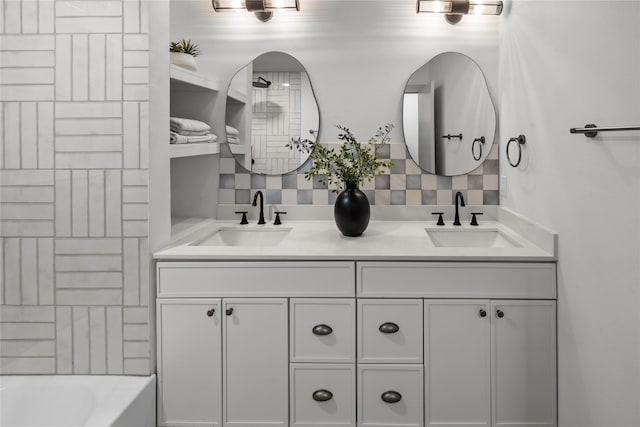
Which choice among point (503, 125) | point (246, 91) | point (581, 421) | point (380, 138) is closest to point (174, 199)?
point (246, 91)

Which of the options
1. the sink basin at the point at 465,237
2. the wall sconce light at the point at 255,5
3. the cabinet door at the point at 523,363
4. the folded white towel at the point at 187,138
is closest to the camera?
the cabinet door at the point at 523,363

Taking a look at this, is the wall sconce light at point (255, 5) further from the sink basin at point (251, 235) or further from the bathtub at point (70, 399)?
the bathtub at point (70, 399)

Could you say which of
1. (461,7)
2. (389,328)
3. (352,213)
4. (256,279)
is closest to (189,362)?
(256,279)

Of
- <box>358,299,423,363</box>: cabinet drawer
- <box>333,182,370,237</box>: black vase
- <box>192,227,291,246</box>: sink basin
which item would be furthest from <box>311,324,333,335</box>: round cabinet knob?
<box>192,227,291,246</box>: sink basin

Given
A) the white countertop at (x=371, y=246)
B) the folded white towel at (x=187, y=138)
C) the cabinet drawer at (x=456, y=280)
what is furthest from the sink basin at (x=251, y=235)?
the cabinet drawer at (x=456, y=280)

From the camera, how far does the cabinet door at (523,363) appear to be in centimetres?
214

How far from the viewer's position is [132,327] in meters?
2.18

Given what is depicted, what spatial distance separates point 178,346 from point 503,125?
6.23 feet

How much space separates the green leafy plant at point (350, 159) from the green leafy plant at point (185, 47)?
30.7 inches

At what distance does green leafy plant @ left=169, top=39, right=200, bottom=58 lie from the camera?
270 centimetres

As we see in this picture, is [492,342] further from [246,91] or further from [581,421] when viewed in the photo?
[246,91]

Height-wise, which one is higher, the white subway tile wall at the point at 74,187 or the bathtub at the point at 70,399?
the white subway tile wall at the point at 74,187

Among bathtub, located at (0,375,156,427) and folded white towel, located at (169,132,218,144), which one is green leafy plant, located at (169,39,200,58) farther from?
bathtub, located at (0,375,156,427)

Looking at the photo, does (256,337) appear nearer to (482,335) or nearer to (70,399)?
(70,399)
